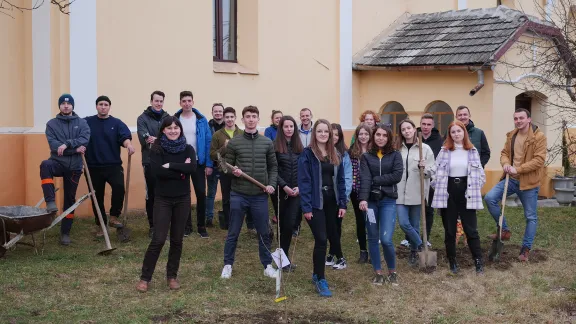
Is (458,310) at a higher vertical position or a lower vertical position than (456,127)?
lower

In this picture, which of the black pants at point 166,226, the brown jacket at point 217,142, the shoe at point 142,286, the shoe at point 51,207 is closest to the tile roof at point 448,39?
the brown jacket at point 217,142

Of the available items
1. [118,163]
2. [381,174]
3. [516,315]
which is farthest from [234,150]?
[516,315]

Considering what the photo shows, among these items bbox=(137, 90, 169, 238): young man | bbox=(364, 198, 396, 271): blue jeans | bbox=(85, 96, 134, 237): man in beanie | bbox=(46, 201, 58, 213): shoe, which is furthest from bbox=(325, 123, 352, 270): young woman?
bbox=(46, 201, 58, 213): shoe

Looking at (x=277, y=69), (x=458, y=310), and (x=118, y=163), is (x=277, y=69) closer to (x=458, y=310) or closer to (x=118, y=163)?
(x=118, y=163)

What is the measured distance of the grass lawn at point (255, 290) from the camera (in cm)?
670

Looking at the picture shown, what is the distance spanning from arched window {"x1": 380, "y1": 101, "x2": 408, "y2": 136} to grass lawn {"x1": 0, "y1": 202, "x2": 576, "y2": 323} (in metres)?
5.82

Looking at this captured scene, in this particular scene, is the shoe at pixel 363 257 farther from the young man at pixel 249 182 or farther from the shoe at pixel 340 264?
the young man at pixel 249 182

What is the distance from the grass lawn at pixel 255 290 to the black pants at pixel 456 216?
335mm

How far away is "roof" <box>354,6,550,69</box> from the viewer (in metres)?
13.7

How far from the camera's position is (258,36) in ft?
44.3

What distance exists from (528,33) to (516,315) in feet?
29.3

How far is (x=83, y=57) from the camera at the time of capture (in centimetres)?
1104

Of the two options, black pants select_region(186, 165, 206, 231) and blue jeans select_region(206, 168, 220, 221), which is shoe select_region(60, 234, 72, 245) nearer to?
black pants select_region(186, 165, 206, 231)

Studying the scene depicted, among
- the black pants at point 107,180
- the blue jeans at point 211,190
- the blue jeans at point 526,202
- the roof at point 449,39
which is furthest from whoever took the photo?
the roof at point 449,39
